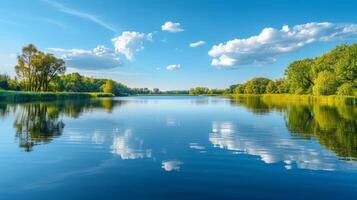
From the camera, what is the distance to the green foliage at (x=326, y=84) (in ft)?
237

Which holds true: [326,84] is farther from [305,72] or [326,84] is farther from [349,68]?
[305,72]

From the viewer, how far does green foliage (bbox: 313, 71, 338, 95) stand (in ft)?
237

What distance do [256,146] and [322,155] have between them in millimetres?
3629

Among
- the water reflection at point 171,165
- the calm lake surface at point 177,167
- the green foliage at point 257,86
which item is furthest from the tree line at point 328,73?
the water reflection at point 171,165

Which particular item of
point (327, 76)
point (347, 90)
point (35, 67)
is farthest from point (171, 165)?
point (35, 67)

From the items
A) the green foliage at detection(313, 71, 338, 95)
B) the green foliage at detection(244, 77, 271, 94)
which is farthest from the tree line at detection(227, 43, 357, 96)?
the green foliage at detection(244, 77, 271, 94)

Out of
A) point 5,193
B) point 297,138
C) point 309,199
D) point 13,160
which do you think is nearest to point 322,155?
point 297,138

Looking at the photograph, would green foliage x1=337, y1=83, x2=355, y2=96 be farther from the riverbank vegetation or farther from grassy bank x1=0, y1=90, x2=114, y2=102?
grassy bank x1=0, y1=90, x2=114, y2=102

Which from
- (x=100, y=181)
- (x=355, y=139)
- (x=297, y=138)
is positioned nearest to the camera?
(x=100, y=181)

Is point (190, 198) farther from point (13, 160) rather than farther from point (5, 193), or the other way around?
point (13, 160)

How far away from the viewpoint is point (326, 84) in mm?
72625

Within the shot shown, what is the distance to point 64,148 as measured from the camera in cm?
1441

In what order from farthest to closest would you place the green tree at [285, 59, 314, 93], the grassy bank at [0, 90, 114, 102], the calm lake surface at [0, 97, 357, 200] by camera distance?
the green tree at [285, 59, 314, 93] < the grassy bank at [0, 90, 114, 102] < the calm lake surface at [0, 97, 357, 200]

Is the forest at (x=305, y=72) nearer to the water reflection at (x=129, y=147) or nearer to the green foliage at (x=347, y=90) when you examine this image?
the green foliage at (x=347, y=90)
